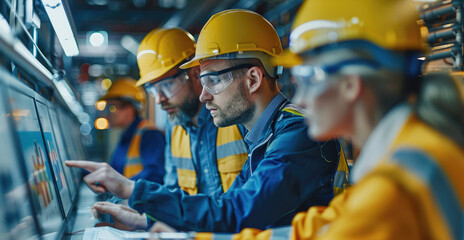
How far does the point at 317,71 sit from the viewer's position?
1.13 meters

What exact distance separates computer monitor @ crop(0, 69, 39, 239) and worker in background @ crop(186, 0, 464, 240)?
0.84 metres

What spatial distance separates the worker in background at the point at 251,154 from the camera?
1.66 m

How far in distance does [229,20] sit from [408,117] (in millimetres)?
1443

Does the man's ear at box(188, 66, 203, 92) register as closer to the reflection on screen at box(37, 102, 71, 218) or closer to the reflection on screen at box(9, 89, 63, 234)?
the reflection on screen at box(37, 102, 71, 218)

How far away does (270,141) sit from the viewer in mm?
1974

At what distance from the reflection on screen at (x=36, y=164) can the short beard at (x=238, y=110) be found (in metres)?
0.86

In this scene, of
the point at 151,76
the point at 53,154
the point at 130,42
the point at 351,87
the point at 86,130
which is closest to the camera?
the point at 351,87

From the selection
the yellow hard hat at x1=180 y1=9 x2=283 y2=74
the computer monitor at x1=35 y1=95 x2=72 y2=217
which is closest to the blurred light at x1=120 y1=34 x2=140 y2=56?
the computer monitor at x1=35 y1=95 x2=72 y2=217

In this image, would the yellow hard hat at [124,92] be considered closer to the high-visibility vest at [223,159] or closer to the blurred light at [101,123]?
the high-visibility vest at [223,159]

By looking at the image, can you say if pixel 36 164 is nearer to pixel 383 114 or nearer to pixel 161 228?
pixel 161 228

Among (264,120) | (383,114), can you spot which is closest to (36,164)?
(264,120)

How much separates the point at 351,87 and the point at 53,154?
1.82m

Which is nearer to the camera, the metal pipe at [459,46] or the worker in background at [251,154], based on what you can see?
the worker in background at [251,154]

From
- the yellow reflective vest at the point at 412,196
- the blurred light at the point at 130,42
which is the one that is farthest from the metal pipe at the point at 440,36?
the blurred light at the point at 130,42
